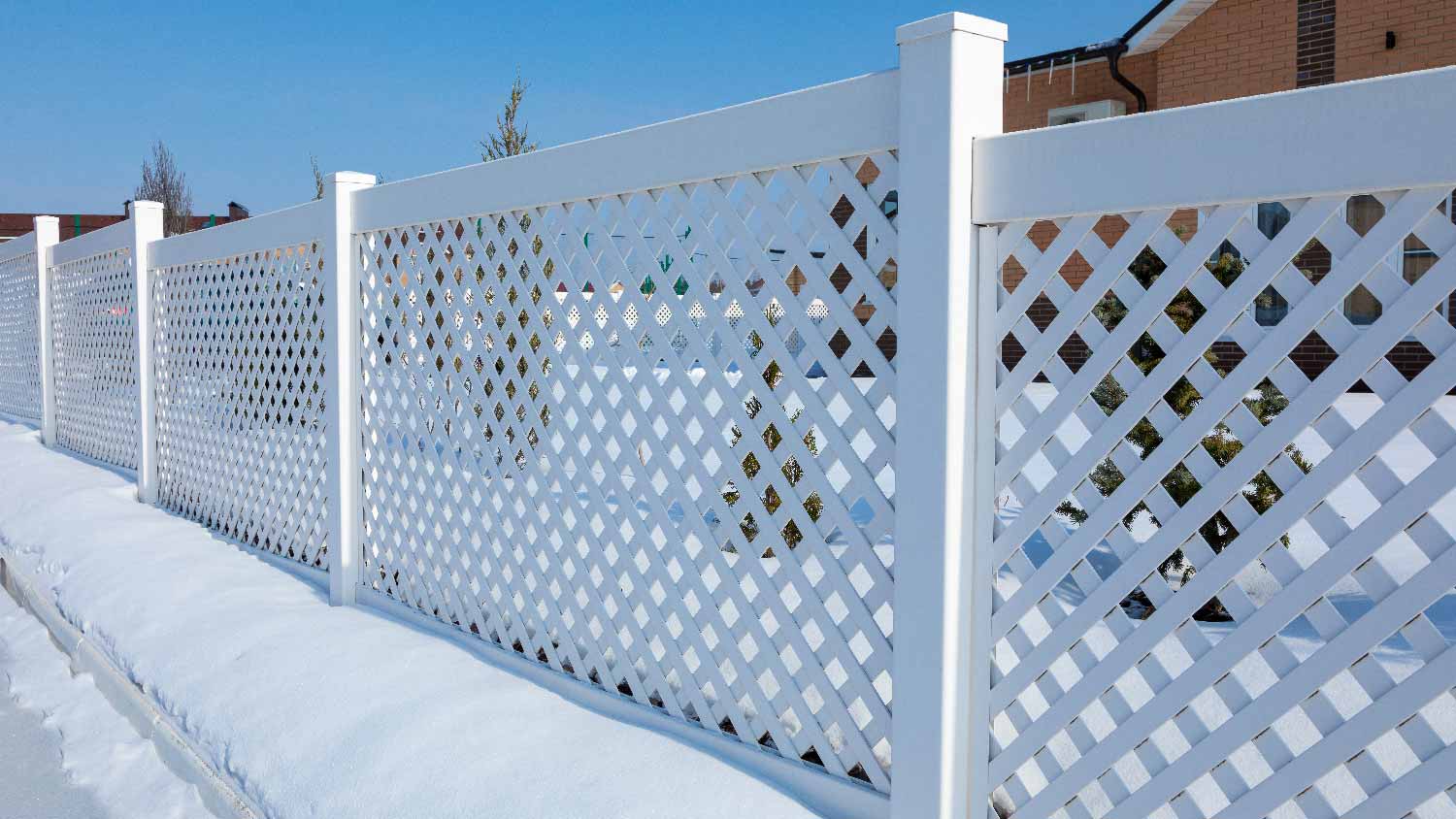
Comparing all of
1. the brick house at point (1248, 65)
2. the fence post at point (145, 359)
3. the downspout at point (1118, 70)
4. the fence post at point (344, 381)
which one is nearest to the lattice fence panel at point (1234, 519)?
the fence post at point (344, 381)

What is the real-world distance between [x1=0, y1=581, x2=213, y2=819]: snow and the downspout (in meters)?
11.9

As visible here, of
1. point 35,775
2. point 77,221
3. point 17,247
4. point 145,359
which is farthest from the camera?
point 77,221

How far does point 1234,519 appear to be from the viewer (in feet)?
6.07

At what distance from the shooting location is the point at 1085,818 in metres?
2.12

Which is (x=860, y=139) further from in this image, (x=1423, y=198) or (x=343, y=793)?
(x=343, y=793)

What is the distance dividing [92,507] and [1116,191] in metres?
6.37

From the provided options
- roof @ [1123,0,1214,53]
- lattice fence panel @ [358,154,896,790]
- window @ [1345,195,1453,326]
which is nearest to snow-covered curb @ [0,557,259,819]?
lattice fence panel @ [358,154,896,790]

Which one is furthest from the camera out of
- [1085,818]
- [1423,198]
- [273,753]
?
[273,753]

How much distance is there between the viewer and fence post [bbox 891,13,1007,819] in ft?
6.84

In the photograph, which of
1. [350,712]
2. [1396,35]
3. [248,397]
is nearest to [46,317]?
[248,397]

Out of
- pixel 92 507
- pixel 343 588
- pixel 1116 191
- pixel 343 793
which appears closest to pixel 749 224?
pixel 1116 191

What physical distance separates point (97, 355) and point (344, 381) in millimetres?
5020

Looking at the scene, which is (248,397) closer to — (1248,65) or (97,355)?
(97,355)

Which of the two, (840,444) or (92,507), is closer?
(840,444)
